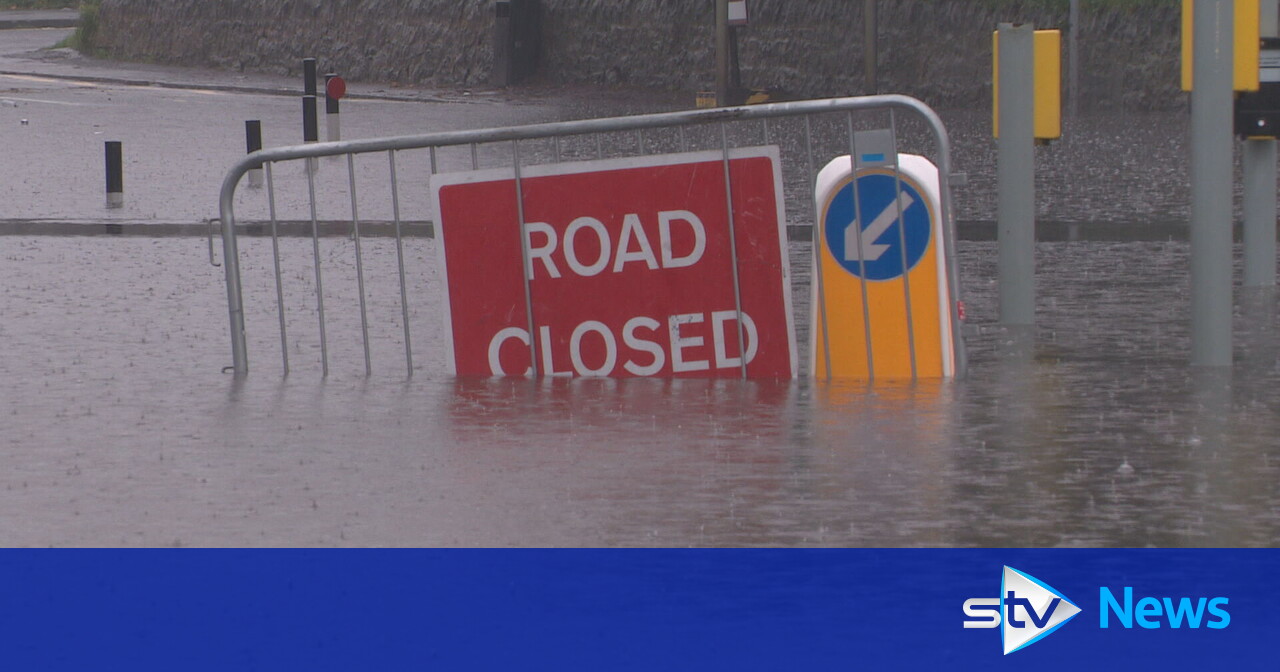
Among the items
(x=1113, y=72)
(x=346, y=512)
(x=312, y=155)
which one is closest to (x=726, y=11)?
(x=1113, y=72)

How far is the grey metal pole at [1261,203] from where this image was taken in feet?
32.8

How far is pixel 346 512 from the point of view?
5703mm

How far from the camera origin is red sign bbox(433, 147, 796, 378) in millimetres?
8000

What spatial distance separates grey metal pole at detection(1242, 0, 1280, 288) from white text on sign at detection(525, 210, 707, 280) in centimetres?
334

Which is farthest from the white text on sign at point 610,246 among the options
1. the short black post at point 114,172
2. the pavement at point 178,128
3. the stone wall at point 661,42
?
the stone wall at point 661,42

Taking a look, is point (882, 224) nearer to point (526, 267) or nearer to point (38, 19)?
point (526, 267)

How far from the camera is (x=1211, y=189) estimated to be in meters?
8.02
